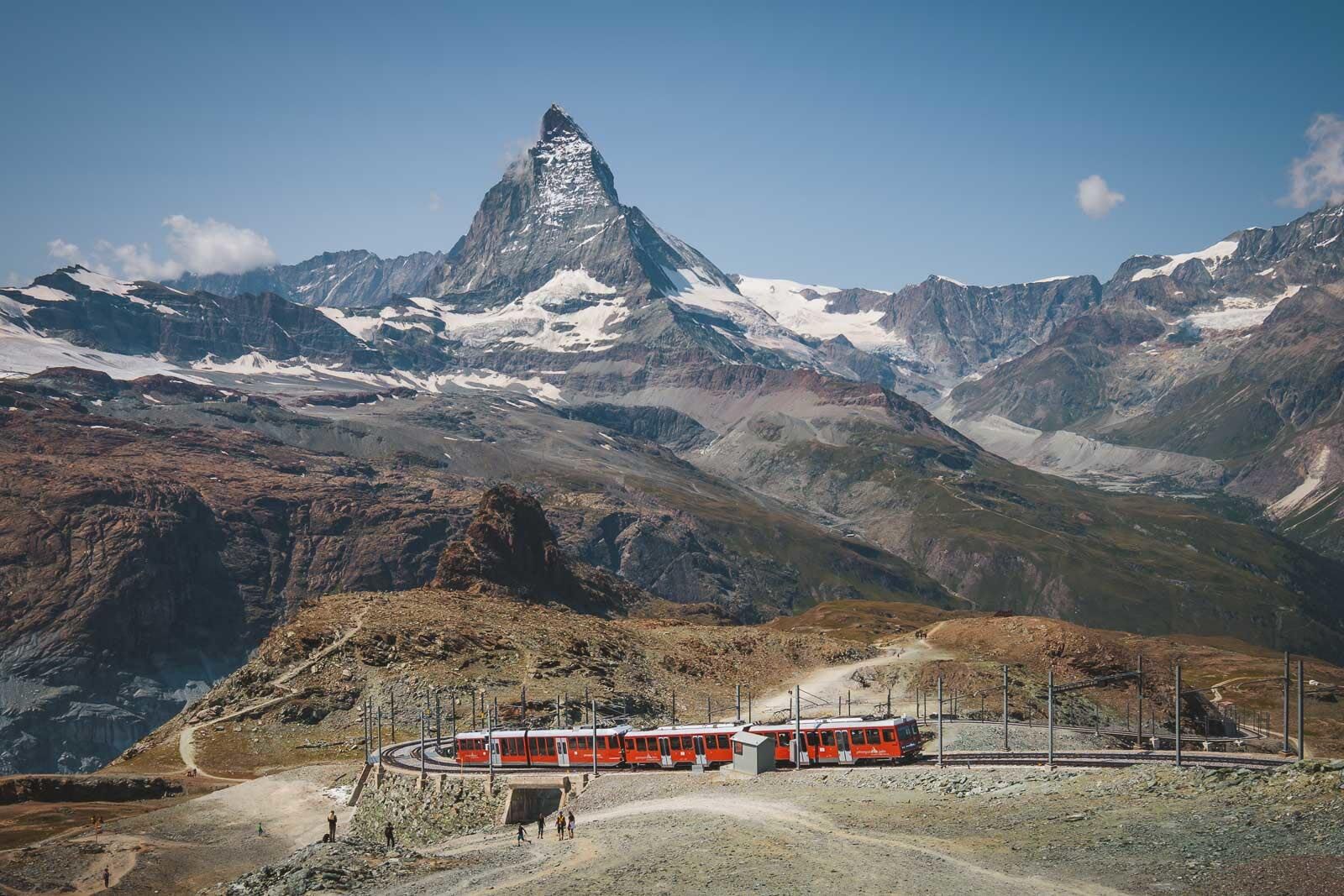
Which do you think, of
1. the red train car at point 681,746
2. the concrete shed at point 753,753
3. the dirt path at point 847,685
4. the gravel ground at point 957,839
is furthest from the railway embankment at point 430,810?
the dirt path at point 847,685

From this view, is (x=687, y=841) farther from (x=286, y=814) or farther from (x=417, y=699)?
(x=417, y=699)

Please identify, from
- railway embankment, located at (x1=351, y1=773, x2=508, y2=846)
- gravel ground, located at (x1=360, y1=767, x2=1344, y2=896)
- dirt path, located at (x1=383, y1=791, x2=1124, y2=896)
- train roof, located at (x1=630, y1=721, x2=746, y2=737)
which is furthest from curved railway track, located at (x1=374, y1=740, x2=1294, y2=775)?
dirt path, located at (x1=383, y1=791, x2=1124, y2=896)

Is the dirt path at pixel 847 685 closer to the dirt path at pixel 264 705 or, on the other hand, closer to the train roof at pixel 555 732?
the train roof at pixel 555 732

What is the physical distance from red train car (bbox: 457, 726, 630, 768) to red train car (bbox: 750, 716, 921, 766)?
1074cm

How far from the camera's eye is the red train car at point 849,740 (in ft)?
241

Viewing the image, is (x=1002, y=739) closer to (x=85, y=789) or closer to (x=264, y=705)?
(x=264, y=705)

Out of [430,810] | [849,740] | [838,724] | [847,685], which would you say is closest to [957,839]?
[849,740]

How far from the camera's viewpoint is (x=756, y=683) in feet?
427

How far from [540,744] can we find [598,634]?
167ft

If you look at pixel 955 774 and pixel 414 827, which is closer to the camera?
pixel 955 774

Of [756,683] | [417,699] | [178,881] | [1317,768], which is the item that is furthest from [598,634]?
[1317,768]

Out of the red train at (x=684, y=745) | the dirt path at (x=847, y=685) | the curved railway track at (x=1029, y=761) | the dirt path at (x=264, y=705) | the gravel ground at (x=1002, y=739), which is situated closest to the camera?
the curved railway track at (x=1029, y=761)

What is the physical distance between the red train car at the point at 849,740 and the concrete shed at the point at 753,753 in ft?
5.10

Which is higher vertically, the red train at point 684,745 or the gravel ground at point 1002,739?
the red train at point 684,745
